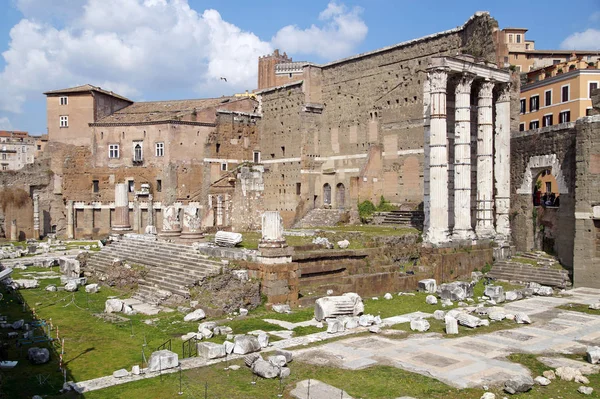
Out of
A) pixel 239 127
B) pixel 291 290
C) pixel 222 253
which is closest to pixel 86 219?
pixel 239 127

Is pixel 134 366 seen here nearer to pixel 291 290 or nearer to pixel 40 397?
pixel 40 397

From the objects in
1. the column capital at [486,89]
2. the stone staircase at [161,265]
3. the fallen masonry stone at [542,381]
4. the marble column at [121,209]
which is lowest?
the fallen masonry stone at [542,381]

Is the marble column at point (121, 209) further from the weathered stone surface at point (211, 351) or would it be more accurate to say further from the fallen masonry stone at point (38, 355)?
the weathered stone surface at point (211, 351)

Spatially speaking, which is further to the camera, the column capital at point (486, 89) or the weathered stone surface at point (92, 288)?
the column capital at point (486, 89)

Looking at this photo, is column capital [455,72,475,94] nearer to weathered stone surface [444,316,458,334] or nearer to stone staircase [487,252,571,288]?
stone staircase [487,252,571,288]

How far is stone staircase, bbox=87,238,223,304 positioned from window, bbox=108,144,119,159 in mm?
20065

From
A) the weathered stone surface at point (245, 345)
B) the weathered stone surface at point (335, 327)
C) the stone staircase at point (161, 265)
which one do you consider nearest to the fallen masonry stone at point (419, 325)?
the weathered stone surface at point (335, 327)

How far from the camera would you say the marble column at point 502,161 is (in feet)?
81.8


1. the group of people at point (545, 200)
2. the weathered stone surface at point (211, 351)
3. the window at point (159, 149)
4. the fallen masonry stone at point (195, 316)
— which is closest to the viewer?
the weathered stone surface at point (211, 351)

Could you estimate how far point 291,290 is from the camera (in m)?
16.4

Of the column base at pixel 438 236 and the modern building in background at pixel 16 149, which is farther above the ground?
the modern building in background at pixel 16 149

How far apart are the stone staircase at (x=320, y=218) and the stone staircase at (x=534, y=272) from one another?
45.9 ft

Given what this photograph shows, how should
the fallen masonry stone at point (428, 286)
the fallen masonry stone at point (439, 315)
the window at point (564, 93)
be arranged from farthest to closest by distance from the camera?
the window at point (564, 93), the fallen masonry stone at point (428, 286), the fallen masonry stone at point (439, 315)

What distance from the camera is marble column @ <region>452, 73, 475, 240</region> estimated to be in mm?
23156
